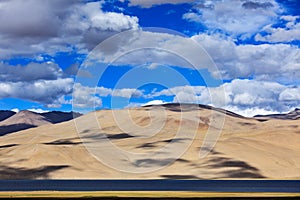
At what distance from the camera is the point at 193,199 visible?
4200cm

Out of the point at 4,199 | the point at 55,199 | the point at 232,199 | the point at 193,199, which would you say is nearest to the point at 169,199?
the point at 193,199

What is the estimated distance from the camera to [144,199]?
40.8 meters

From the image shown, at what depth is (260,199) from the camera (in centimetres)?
4169

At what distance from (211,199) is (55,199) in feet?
37.8

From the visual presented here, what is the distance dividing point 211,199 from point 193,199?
1.34 m

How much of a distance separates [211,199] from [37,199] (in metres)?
12.9

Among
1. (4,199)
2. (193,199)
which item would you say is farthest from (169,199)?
(4,199)

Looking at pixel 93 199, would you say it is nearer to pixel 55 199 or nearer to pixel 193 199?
pixel 55 199

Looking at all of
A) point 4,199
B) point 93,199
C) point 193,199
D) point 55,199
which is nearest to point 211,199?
point 193,199

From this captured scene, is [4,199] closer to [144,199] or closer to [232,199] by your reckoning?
[144,199]

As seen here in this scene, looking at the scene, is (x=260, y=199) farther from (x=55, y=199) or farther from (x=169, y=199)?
(x=55, y=199)

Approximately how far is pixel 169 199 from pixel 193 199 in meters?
1.78

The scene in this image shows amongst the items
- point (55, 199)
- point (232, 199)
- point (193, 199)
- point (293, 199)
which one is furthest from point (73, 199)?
point (293, 199)

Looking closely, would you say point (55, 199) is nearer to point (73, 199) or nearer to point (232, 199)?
point (73, 199)
